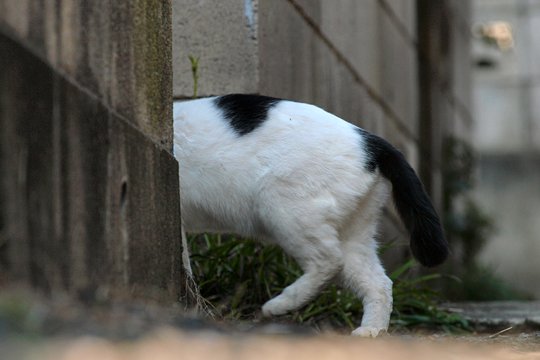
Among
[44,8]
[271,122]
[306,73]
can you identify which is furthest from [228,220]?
[306,73]

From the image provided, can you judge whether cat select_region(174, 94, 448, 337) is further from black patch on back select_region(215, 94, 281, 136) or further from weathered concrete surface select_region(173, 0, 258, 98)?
weathered concrete surface select_region(173, 0, 258, 98)

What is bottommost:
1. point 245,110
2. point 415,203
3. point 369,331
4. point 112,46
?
point 369,331

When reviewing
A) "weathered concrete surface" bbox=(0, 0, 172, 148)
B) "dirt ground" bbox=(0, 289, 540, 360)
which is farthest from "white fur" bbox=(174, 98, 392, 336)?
"dirt ground" bbox=(0, 289, 540, 360)

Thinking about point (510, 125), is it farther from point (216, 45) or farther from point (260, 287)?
point (260, 287)

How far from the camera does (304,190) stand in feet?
12.7

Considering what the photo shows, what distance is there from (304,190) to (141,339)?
1.90 metres

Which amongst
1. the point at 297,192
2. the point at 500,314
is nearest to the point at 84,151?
the point at 297,192

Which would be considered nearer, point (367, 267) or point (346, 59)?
point (367, 267)

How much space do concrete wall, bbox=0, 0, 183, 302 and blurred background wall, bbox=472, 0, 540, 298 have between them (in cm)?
1199

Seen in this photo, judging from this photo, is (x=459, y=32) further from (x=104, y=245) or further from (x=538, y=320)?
(x=104, y=245)

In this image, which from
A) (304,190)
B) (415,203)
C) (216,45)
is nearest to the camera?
(304,190)

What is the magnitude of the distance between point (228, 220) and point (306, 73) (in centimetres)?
208

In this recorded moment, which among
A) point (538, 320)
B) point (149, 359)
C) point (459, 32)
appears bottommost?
point (538, 320)

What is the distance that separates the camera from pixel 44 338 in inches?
78.6
